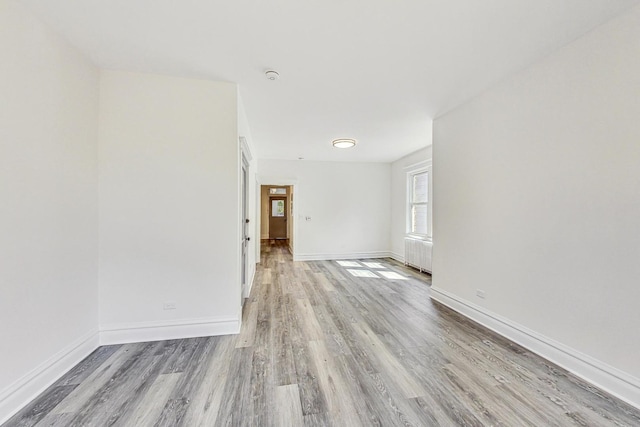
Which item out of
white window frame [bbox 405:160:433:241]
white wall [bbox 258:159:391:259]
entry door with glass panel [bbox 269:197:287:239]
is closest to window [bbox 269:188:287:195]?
entry door with glass panel [bbox 269:197:287:239]

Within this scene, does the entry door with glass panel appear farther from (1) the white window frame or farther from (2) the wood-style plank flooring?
(2) the wood-style plank flooring

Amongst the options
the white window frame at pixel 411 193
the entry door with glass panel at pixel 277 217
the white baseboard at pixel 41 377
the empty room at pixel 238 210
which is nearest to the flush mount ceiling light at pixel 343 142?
the empty room at pixel 238 210

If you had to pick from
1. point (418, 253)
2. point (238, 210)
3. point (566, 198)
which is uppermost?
point (566, 198)

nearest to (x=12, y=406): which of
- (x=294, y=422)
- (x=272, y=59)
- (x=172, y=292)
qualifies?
(x=172, y=292)

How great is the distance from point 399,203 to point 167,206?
206 inches

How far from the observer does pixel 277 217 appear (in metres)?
11.0

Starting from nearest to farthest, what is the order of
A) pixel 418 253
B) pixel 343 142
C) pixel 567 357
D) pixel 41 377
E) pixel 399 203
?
1. pixel 41 377
2. pixel 567 357
3. pixel 343 142
4. pixel 418 253
5. pixel 399 203

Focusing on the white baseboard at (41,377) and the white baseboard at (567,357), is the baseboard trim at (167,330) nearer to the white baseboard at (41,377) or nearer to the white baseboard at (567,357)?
the white baseboard at (41,377)

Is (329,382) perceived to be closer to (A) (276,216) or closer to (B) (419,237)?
(B) (419,237)

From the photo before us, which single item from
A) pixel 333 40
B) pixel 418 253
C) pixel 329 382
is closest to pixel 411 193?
pixel 418 253

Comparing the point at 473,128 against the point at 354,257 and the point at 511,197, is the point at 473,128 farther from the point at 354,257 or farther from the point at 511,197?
the point at 354,257

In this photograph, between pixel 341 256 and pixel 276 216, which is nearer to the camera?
pixel 341 256

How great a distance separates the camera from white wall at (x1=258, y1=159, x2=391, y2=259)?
20.9 feet

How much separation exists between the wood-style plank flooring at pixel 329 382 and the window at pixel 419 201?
2843 mm
